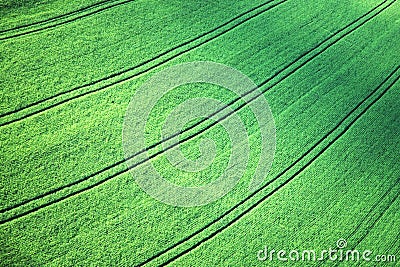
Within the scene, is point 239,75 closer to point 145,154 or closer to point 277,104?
point 277,104

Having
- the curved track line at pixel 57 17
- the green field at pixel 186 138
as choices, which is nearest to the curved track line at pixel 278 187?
the green field at pixel 186 138

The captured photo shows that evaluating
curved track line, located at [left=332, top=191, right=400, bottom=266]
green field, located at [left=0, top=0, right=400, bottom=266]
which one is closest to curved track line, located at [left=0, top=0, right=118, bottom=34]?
green field, located at [left=0, top=0, right=400, bottom=266]

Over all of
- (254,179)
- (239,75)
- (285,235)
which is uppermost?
(239,75)

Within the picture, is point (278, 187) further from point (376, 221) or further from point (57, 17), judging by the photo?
point (57, 17)

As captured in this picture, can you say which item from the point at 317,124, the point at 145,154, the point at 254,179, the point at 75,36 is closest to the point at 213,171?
the point at 254,179

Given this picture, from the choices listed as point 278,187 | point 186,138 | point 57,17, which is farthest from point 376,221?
point 57,17

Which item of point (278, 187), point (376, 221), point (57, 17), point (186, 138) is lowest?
point (376, 221)

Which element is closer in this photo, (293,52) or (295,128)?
(295,128)

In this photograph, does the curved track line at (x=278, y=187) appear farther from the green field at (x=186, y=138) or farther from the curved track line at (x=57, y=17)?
the curved track line at (x=57, y=17)
